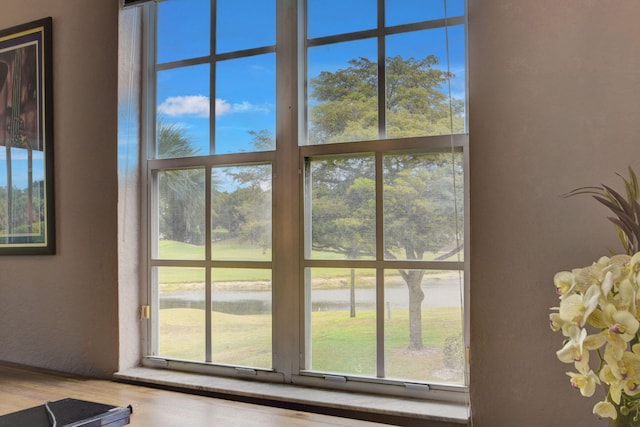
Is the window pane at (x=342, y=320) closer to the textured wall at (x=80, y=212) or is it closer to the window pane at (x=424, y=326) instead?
the window pane at (x=424, y=326)

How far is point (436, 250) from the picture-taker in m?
1.64

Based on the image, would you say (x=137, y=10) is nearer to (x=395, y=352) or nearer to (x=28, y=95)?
(x=28, y=95)

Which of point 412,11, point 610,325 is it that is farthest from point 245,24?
point 610,325

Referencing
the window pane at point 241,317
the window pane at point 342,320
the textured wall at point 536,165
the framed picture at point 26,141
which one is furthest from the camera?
the framed picture at point 26,141

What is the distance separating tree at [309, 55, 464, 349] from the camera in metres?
1.65

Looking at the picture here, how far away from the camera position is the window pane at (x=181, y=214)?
204cm

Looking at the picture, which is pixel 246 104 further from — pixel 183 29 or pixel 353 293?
pixel 353 293

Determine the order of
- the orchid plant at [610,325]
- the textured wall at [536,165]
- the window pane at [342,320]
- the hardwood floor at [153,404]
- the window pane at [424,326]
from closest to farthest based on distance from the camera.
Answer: the orchid plant at [610,325] < the textured wall at [536,165] < the hardwood floor at [153,404] < the window pane at [424,326] < the window pane at [342,320]

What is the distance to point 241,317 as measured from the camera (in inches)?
76.5

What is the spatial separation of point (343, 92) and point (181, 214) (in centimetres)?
80

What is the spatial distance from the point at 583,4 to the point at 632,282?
2.86ft

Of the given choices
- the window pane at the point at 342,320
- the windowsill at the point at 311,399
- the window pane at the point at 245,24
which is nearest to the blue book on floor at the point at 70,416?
the windowsill at the point at 311,399

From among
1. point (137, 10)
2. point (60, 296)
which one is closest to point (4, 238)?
point (60, 296)

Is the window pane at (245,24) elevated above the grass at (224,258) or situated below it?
above
